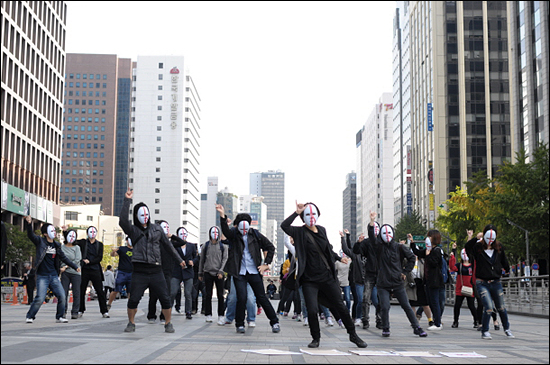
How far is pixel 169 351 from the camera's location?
827 cm

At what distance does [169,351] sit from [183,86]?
490 ft

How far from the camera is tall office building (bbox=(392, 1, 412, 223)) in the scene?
4161 inches

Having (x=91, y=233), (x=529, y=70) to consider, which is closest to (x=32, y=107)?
(x=529, y=70)

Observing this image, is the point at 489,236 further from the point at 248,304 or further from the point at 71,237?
the point at 71,237

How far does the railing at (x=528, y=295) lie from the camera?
22.0 m

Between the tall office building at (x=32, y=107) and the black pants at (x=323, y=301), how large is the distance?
47.1 meters

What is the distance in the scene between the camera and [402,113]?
11175cm

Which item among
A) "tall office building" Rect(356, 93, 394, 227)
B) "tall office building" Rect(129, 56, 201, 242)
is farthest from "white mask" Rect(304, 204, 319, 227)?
"tall office building" Rect(129, 56, 201, 242)

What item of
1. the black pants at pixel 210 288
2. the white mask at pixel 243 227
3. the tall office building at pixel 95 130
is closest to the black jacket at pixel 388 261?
the white mask at pixel 243 227

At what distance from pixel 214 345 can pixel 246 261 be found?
3.06 metres

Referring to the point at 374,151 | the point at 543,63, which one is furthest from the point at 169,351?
the point at 374,151

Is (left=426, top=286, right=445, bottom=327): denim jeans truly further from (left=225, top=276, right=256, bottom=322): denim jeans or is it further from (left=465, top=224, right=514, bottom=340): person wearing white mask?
(left=225, top=276, right=256, bottom=322): denim jeans

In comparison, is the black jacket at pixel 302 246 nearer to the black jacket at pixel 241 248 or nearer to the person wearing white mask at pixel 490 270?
the black jacket at pixel 241 248

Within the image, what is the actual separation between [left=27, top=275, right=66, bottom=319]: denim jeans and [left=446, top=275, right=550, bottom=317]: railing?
13548mm
